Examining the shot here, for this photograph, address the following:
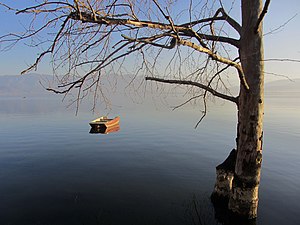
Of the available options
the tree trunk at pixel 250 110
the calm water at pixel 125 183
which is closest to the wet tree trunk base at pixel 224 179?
the calm water at pixel 125 183

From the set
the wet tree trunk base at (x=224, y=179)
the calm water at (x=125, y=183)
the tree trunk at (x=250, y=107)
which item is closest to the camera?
the tree trunk at (x=250, y=107)

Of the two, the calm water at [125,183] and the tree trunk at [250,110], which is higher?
the tree trunk at [250,110]

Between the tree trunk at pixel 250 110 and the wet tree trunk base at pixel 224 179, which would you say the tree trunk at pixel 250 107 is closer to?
the tree trunk at pixel 250 110

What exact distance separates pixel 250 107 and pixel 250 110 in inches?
3.2

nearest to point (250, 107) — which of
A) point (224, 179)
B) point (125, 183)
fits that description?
point (224, 179)

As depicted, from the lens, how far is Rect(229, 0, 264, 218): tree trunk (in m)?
5.63

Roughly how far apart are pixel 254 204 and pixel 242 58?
417cm

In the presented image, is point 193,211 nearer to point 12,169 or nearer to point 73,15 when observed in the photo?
point 73,15

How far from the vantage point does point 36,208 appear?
27.5 ft

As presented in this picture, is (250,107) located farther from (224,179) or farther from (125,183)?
(125,183)

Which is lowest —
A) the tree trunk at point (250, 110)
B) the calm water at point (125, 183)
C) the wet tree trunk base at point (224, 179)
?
the calm water at point (125, 183)

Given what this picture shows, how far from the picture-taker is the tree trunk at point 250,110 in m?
5.63

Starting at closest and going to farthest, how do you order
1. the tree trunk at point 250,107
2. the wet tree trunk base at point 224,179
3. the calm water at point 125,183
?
the tree trunk at point 250,107 < the wet tree trunk base at point 224,179 < the calm water at point 125,183

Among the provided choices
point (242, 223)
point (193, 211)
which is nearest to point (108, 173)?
point (193, 211)
